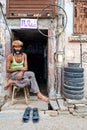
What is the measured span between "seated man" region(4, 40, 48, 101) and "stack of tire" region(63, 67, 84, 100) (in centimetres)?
78

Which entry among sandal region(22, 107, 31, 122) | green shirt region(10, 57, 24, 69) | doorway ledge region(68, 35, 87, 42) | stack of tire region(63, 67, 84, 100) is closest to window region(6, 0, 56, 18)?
doorway ledge region(68, 35, 87, 42)

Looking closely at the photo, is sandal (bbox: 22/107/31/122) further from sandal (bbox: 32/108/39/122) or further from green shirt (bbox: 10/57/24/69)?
green shirt (bbox: 10/57/24/69)

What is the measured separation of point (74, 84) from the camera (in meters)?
6.18

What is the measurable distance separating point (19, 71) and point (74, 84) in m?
1.44

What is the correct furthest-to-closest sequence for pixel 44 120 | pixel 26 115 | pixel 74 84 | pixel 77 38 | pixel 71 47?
1. pixel 71 47
2. pixel 77 38
3. pixel 74 84
4. pixel 26 115
5. pixel 44 120

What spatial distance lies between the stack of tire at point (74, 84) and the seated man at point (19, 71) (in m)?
0.78

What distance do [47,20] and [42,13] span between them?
0.74 ft

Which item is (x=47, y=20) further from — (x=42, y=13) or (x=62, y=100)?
(x=62, y=100)

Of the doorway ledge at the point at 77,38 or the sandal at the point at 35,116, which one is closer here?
the sandal at the point at 35,116

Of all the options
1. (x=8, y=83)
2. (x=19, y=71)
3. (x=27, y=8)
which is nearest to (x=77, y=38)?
(x=27, y=8)

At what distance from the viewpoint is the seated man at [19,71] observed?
6430mm

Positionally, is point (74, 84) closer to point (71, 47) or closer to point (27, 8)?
point (71, 47)

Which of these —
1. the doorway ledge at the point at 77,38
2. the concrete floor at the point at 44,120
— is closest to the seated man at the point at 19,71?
the concrete floor at the point at 44,120

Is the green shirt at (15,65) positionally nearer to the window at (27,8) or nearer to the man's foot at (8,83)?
the man's foot at (8,83)
